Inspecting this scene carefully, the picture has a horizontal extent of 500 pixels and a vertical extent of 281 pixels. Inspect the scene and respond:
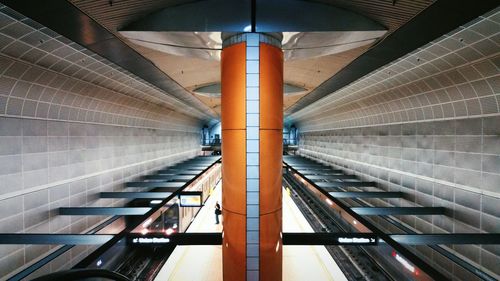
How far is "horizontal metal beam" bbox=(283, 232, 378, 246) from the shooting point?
441 centimetres

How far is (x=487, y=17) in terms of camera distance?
412cm

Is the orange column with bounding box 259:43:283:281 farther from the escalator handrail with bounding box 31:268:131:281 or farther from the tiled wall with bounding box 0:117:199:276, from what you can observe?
the tiled wall with bounding box 0:117:199:276

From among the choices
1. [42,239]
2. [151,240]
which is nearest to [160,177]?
[42,239]

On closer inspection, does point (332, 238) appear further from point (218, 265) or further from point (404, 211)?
point (404, 211)

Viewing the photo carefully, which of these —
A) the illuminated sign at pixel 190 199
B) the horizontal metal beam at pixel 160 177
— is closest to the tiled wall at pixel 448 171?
the illuminated sign at pixel 190 199

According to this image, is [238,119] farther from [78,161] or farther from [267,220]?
[78,161]

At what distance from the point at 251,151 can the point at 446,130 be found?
6745 millimetres

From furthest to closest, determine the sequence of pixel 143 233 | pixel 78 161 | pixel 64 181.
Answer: pixel 78 161 < pixel 64 181 < pixel 143 233

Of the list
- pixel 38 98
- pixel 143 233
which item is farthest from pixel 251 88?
pixel 38 98

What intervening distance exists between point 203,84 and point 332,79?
6139mm

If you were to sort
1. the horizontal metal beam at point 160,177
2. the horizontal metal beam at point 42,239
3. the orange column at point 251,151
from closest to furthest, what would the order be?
the orange column at point 251,151 → the horizontal metal beam at point 42,239 → the horizontal metal beam at point 160,177

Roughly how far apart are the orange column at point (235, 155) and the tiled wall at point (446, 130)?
4.34 metres

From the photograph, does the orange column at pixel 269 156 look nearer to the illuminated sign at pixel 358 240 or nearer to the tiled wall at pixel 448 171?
the illuminated sign at pixel 358 240

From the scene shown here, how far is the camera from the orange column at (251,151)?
178 inches
